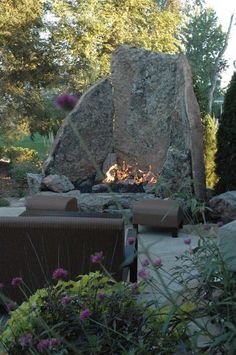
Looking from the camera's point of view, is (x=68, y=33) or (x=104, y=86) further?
(x=68, y=33)

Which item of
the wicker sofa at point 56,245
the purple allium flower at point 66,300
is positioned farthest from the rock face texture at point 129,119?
the purple allium flower at point 66,300

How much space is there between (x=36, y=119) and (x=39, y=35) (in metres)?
2.70

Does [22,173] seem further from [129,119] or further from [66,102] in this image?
[66,102]

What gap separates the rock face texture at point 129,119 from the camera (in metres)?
8.91

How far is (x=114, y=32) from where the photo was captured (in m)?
17.1

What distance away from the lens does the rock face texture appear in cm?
891

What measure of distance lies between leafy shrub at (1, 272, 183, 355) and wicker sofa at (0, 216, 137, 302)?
0.92m

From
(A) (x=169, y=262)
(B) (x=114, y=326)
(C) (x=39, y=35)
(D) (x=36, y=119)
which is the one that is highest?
(C) (x=39, y=35)

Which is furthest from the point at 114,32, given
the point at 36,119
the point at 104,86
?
the point at 104,86

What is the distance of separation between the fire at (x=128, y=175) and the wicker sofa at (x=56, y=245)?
5.67 meters

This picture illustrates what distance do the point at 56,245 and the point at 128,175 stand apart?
6122 millimetres

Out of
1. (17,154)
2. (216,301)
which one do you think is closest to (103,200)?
(216,301)

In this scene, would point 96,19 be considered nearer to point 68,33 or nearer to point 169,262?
point 68,33

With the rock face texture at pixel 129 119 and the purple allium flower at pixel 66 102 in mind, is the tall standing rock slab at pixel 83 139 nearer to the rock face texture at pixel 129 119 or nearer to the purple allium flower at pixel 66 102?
the rock face texture at pixel 129 119
